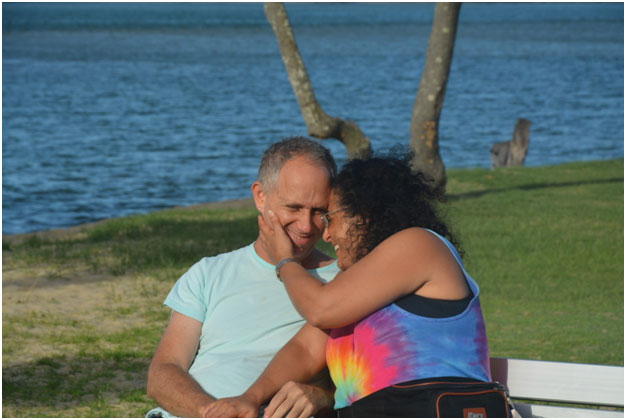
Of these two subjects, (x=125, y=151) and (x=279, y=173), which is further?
(x=125, y=151)

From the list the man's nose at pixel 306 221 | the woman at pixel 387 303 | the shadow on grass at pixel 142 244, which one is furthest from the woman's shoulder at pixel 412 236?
the shadow on grass at pixel 142 244

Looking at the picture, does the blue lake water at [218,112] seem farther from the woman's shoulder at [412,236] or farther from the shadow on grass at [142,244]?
the woman's shoulder at [412,236]

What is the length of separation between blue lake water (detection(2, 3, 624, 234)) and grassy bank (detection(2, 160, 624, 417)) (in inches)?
220

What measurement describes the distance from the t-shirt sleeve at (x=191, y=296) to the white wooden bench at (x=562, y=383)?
3.59 feet

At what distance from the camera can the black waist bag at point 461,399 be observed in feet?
8.32

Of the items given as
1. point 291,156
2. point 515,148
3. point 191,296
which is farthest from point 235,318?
point 515,148

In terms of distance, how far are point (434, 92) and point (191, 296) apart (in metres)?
9.26

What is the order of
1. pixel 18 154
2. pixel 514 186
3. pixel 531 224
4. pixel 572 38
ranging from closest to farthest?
pixel 531 224
pixel 514 186
pixel 18 154
pixel 572 38

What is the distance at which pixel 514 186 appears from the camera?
46.9 ft

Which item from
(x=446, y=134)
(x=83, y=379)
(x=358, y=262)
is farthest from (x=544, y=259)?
(x=446, y=134)

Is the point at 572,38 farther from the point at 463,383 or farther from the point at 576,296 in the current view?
the point at 463,383

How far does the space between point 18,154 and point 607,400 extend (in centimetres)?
2367

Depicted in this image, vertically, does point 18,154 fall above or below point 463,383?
below

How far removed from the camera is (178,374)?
3.12 meters
